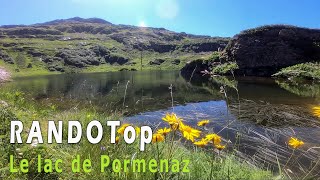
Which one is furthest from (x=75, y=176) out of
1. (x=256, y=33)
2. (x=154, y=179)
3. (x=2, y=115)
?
(x=256, y=33)

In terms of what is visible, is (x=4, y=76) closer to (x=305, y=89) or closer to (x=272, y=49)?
(x=305, y=89)

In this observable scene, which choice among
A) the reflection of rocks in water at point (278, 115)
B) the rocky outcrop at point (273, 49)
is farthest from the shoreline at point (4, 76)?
the rocky outcrop at point (273, 49)

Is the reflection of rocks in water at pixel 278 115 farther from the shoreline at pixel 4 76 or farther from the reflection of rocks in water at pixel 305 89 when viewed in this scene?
the reflection of rocks in water at pixel 305 89

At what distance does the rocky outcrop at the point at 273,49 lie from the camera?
82.5 m

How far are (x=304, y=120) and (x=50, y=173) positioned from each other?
17.2m

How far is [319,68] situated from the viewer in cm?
6228

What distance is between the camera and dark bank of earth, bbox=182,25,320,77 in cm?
8244

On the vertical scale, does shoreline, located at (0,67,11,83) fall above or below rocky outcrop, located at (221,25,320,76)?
below

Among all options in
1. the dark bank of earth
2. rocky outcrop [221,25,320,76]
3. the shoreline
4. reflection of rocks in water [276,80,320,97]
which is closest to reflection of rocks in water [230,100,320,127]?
the shoreline

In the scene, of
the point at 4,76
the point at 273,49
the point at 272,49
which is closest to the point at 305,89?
the point at 4,76

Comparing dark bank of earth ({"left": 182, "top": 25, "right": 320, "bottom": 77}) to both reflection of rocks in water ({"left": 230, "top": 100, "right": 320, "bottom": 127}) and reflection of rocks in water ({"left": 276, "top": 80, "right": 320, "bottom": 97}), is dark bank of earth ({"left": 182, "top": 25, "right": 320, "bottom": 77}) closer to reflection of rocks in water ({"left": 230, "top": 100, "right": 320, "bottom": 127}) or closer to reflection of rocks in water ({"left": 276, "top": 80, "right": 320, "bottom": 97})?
reflection of rocks in water ({"left": 276, "top": 80, "right": 320, "bottom": 97})

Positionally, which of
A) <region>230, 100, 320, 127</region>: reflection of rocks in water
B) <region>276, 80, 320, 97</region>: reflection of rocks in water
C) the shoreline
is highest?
the shoreline

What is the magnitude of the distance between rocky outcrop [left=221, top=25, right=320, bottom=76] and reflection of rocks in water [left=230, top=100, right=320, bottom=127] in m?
57.2

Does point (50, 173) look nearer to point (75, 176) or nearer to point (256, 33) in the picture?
point (75, 176)
